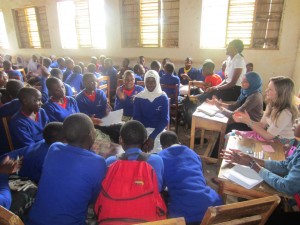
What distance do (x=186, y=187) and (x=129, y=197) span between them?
0.40 m

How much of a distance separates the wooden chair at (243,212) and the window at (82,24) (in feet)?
24.6

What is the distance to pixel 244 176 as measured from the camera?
161 cm

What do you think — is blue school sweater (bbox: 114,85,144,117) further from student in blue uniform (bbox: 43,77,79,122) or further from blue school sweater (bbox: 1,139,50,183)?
blue school sweater (bbox: 1,139,50,183)

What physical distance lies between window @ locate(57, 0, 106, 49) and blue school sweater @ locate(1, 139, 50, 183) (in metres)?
6.66

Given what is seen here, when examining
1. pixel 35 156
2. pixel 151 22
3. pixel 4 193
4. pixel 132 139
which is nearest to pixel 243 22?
pixel 151 22

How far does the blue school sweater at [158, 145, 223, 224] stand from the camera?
1.34 metres

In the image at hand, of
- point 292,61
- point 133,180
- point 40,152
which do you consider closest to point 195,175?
point 133,180

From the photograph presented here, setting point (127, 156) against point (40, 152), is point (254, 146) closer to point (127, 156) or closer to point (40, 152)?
point (127, 156)

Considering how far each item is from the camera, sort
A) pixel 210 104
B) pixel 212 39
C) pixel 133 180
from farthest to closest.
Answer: pixel 212 39 → pixel 210 104 → pixel 133 180

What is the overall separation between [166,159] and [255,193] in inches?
26.5

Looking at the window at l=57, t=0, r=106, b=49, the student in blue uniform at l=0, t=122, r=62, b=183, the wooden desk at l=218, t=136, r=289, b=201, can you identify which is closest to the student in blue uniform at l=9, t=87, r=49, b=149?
the student in blue uniform at l=0, t=122, r=62, b=183

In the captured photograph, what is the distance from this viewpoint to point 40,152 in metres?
1.68

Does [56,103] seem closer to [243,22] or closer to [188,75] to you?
[188,75]

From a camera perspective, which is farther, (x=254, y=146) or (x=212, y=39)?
(x=212, y=39)
